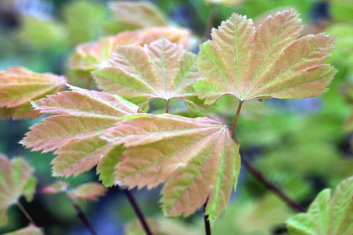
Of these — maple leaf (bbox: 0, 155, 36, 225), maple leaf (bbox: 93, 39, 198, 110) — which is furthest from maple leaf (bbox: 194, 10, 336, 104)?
maple leaf (bbox: 0, 155, 36, 225)

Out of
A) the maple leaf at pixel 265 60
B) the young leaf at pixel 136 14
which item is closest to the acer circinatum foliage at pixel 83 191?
the maple leaf at pixel 265 60

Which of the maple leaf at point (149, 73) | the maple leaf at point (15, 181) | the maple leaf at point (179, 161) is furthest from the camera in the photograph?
the maple leaf at point (15, 181)

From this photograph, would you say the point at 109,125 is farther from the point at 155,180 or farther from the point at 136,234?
the point at 136,234

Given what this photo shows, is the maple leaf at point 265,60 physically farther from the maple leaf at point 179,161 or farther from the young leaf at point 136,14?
the young leaf at point 136,14

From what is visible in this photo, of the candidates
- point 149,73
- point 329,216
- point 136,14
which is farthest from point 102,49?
point 329,216

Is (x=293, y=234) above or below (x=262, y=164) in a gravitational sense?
above

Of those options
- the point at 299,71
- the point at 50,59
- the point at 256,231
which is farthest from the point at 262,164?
the point at 50,59

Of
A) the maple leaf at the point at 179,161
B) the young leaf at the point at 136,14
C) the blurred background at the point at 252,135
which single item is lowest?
the blurred background at the point at 252,135
